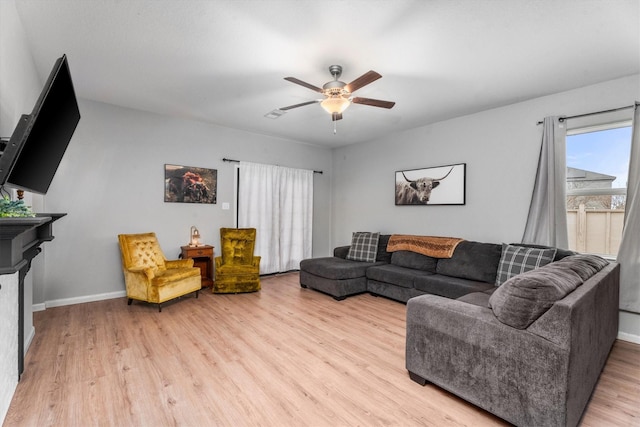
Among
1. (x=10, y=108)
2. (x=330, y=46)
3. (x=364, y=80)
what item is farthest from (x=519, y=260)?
(x=10, y=108)

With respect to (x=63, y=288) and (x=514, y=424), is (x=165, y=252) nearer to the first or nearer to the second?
(x=63, y=288)

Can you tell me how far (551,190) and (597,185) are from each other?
456 millimetres

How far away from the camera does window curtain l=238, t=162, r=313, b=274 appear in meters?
5.40

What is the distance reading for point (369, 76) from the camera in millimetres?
2477

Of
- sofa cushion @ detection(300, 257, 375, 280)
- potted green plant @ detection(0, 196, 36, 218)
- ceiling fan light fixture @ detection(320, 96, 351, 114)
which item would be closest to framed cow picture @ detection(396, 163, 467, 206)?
sofa cushion @ detection(300, 257, 375, 280)

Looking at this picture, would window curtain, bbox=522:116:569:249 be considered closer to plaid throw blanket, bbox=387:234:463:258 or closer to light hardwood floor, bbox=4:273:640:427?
plaid throw blanket, bbox=387:234:463:258

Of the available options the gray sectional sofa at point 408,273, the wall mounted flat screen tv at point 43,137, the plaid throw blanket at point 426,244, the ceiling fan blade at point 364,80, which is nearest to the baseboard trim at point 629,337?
the gray sectional sofa at point 408,273

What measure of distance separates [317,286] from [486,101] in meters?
3.35

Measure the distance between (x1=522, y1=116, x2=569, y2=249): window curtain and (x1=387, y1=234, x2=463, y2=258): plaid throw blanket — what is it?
95 cm

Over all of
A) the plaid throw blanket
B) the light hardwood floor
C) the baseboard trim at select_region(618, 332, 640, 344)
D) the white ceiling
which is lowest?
the light hardwood floor

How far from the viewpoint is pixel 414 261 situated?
4.38 meters

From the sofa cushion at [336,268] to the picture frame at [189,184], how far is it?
194 cm

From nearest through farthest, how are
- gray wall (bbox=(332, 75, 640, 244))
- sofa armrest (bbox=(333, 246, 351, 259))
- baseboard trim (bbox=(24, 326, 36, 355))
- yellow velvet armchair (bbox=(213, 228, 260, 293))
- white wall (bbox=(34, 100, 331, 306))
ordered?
baseboard trim (bbox=(24, 326, 36, 355)) → gray wall (bbox=(332, 75, 640, 244)) → white wall (bbox=(34, 100, 331, 306)) → yellow velvet armchair (bbox=(213, 228, 260, 293)) → sofa armrest (bbox=(333, 246, 351, 259))

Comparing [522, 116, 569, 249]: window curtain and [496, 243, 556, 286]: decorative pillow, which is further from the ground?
[522, 116, 569, 249]: window curtain
